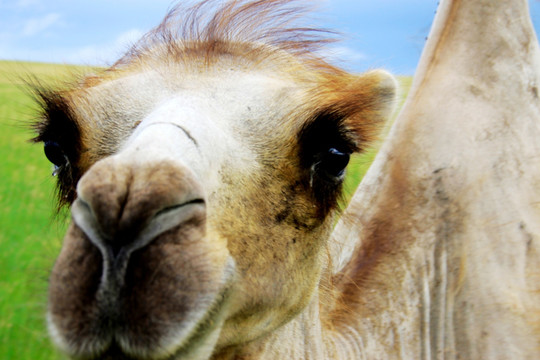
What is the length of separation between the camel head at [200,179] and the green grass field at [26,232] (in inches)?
14.8

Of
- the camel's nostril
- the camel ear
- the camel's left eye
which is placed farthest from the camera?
the camel ear

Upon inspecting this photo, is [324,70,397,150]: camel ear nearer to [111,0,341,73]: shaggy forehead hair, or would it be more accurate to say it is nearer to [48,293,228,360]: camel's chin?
[111,0,341,73]: shaggy forehead hair

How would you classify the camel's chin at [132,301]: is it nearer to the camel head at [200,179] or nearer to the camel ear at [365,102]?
the camel head at [200,179]

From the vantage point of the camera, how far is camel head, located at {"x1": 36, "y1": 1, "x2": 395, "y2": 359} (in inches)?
57.4

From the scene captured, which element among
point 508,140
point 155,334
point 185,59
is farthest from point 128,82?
point 508,140

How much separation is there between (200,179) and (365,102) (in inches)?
46.8

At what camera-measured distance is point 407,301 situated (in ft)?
9.27

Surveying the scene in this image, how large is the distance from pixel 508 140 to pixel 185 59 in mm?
1852

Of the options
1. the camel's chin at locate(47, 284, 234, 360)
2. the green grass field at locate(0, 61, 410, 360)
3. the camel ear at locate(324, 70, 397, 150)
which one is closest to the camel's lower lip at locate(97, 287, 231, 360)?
the camel's chin at locate(47, 284, 234, 360)

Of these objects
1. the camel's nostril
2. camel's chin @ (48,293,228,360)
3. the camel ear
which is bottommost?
camel's chin @ (48,293,228,360)

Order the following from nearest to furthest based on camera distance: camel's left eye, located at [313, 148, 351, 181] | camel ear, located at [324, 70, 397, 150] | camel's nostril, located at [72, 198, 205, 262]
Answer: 1. camel's nostril, located at [72, 198, 205, 262]
2. camel's left eye, located at [313, 148, 351, 181]
3. camel ear, located at [324, 70, 397, 150]

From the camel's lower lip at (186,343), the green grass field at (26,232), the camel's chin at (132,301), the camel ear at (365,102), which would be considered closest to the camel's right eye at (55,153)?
the green grass field at (26,232)

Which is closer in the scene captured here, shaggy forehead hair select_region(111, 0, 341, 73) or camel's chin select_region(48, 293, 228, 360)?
camel's chin select_region(48, 293, 228, 360)

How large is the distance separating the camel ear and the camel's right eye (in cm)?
114
